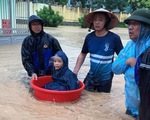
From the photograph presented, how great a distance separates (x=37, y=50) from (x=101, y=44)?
1.30 metres

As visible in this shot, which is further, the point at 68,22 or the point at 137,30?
the point at 68,22

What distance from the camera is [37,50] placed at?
5.38 m

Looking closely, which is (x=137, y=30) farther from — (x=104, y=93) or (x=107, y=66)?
(x=104, y=93)

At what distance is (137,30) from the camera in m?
2.97

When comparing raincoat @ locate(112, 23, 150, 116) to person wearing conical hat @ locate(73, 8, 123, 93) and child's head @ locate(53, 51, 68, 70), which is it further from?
child's head @ locate(53, 51, 68, 70)

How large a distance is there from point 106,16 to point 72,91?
4.61 feet

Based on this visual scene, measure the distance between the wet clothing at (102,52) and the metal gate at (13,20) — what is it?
808 cm

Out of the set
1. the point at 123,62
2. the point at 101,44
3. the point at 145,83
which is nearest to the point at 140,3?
the point at 101,44

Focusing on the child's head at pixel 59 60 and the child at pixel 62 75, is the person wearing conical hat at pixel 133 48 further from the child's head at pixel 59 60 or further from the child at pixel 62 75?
the child's head at pixel 59 60

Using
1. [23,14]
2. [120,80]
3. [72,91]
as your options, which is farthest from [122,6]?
[72,91]

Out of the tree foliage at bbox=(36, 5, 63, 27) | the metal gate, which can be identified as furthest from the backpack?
the tree foliage at bbox=(36, 5, 63, 27)

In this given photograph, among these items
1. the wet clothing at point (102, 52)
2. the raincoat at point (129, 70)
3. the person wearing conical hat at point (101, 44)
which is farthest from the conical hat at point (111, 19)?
the raincoat at point (129, 70)

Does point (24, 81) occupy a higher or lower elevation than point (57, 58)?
lower

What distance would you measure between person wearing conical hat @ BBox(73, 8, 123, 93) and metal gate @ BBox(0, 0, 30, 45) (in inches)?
318
